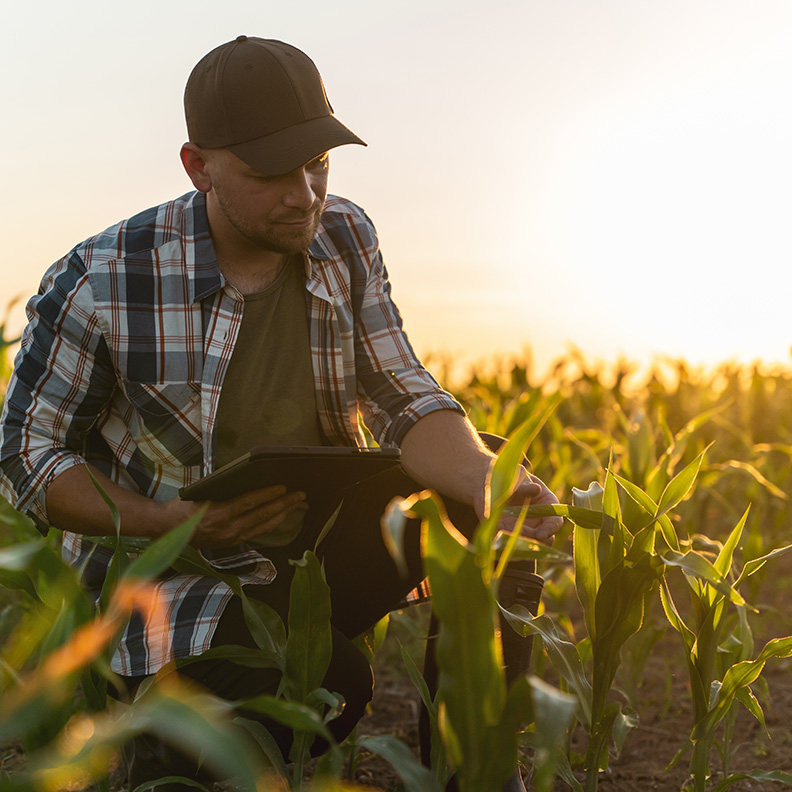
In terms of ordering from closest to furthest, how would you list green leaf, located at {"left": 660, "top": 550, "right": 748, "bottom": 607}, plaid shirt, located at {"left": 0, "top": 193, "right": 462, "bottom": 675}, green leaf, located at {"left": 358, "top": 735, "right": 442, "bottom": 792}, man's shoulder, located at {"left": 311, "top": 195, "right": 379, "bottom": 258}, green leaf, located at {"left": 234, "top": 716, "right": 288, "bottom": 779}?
green leaf, located at {"left": 358, "top": 735, "right": 442, "bottom": 792} < green leaf, located at {"left": 660, "top": 550, "right": 748, "bottom": 607} < green leaf, located at {"left": 234, "top": 716, "right": 288, "bottom": 779} < plaid shirt, located at {"left": 0, "top": 193, "right": 462, "bottom": 675} < man's shoulder, located at {"left": 311, "top": 195, "right": 379, "bottom": 258}

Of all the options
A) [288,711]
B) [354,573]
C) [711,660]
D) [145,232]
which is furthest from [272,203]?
[711,660]

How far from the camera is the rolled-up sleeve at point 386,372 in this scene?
5.40 feet

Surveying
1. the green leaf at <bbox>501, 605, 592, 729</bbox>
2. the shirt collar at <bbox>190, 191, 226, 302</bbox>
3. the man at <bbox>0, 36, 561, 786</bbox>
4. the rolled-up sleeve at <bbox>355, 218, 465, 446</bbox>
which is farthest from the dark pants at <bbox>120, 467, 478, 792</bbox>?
the shirt collar at <bbox>190, 191, 226, 302</bbox>

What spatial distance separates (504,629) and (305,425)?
0.51m

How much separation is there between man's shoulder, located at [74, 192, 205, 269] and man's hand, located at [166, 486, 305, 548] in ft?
1.52

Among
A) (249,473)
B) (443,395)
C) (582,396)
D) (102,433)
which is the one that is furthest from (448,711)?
(582,396)

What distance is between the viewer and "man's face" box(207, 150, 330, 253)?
60.7 inches

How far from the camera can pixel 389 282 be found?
185 centimetres

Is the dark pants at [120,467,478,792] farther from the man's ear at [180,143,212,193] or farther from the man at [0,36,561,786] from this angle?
the man's ear at [180,143,212,193]

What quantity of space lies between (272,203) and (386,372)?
0.38m

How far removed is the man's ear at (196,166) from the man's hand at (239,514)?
59cm

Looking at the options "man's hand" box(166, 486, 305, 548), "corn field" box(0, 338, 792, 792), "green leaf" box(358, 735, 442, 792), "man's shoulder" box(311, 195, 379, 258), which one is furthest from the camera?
"man's shoulder" box(311, 195, 379, 258)

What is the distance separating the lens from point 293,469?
1.31m

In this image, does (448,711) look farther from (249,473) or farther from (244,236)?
(244,236)
